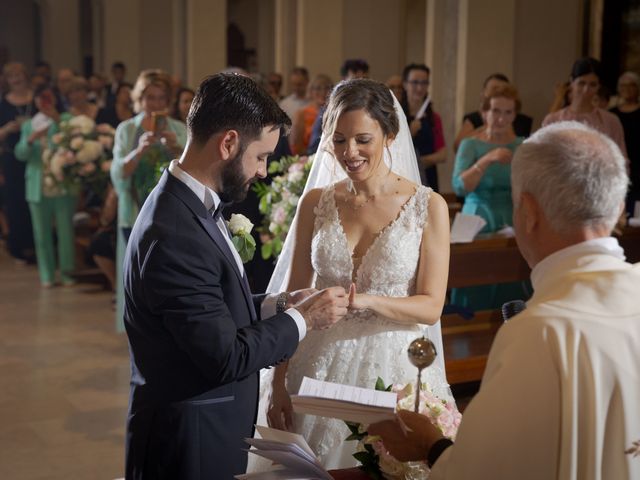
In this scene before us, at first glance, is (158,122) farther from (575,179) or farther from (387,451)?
(575,179)

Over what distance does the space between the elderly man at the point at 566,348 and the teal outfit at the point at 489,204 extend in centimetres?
469

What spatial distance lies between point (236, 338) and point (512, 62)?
829 centimetres

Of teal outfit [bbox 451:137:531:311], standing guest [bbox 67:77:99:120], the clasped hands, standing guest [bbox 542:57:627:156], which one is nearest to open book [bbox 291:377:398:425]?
the clasped hands

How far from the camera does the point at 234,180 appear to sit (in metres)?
2.54

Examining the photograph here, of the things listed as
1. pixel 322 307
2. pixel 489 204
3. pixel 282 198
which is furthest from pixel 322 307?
pixel 489 204

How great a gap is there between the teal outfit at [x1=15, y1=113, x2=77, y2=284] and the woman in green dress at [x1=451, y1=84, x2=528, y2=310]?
14.5 ft

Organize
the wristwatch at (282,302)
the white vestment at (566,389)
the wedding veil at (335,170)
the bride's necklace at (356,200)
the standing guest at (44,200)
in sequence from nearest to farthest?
the white vestment at (566,389), the wristwatch at (282,302), the bride's necklace at (356,200), the wedding veil at (335,170), the standing guest at (44,200)

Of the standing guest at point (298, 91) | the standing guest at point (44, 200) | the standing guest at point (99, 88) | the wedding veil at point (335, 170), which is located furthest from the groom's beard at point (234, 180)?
the standing guest at point (99, 88)

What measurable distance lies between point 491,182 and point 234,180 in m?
4.25

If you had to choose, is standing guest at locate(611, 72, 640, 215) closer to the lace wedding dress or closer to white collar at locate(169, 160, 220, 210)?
the lace wedding dress

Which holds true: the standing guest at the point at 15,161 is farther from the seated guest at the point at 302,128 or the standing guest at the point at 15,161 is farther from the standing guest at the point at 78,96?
the seated guest at the point at 302,128

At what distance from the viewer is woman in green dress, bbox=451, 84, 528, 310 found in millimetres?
6551

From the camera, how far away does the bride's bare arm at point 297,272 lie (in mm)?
3277

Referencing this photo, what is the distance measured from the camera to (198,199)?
8.23 feet
